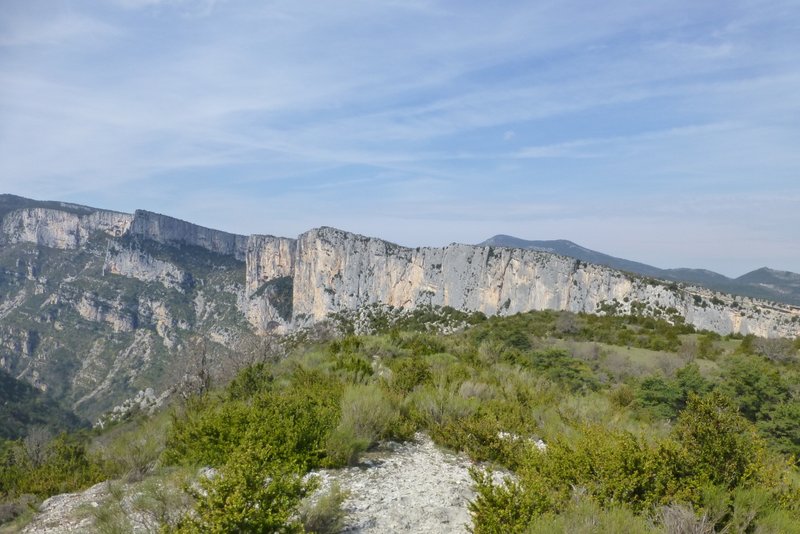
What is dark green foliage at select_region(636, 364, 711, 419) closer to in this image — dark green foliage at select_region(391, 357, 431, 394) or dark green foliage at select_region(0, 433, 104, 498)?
dark green foliage at select_region(391, 357, 431, 394)

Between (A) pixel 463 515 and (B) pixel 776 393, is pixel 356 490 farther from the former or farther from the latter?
(B) pixel 776 393

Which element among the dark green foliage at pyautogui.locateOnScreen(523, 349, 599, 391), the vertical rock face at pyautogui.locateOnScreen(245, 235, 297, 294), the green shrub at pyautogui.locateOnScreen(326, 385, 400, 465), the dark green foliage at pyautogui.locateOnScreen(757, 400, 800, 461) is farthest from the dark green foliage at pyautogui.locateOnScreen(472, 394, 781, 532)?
the vertical rock face at pyautogui.locateOnScreen(245, 235, 297, 294)

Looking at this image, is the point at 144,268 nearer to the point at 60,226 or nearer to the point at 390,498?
the point at 60,226

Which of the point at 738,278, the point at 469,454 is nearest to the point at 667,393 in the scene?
the point at 469,454

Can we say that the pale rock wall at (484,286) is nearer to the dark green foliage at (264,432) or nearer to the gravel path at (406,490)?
the gravel path at (406,490)

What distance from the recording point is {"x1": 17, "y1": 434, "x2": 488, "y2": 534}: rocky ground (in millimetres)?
4793

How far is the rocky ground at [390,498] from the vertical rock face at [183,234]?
538 ft

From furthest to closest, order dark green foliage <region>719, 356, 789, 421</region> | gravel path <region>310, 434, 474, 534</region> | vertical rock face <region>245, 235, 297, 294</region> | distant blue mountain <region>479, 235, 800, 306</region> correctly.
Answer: vertical rock face <region>245, 235, 297, 294</region> < distant blue mountain <region>479, 235, 800, 306</region> < dark green foliage <region>719, 356, 789, 421</region> < gravel path <region>310, 434, 474, 534</region>

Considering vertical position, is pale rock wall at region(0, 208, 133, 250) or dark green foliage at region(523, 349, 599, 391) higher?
pale rock wall at region(0, 208, 133, 250)

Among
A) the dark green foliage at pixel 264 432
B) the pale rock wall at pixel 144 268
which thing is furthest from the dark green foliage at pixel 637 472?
the pale rock wall at pixel 144 268

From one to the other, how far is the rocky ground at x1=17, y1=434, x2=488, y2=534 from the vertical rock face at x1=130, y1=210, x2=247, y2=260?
164 m

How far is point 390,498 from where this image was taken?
534 cm

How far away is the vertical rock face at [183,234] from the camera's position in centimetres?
15112

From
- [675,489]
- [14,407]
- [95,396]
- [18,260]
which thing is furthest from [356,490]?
[18,260]
